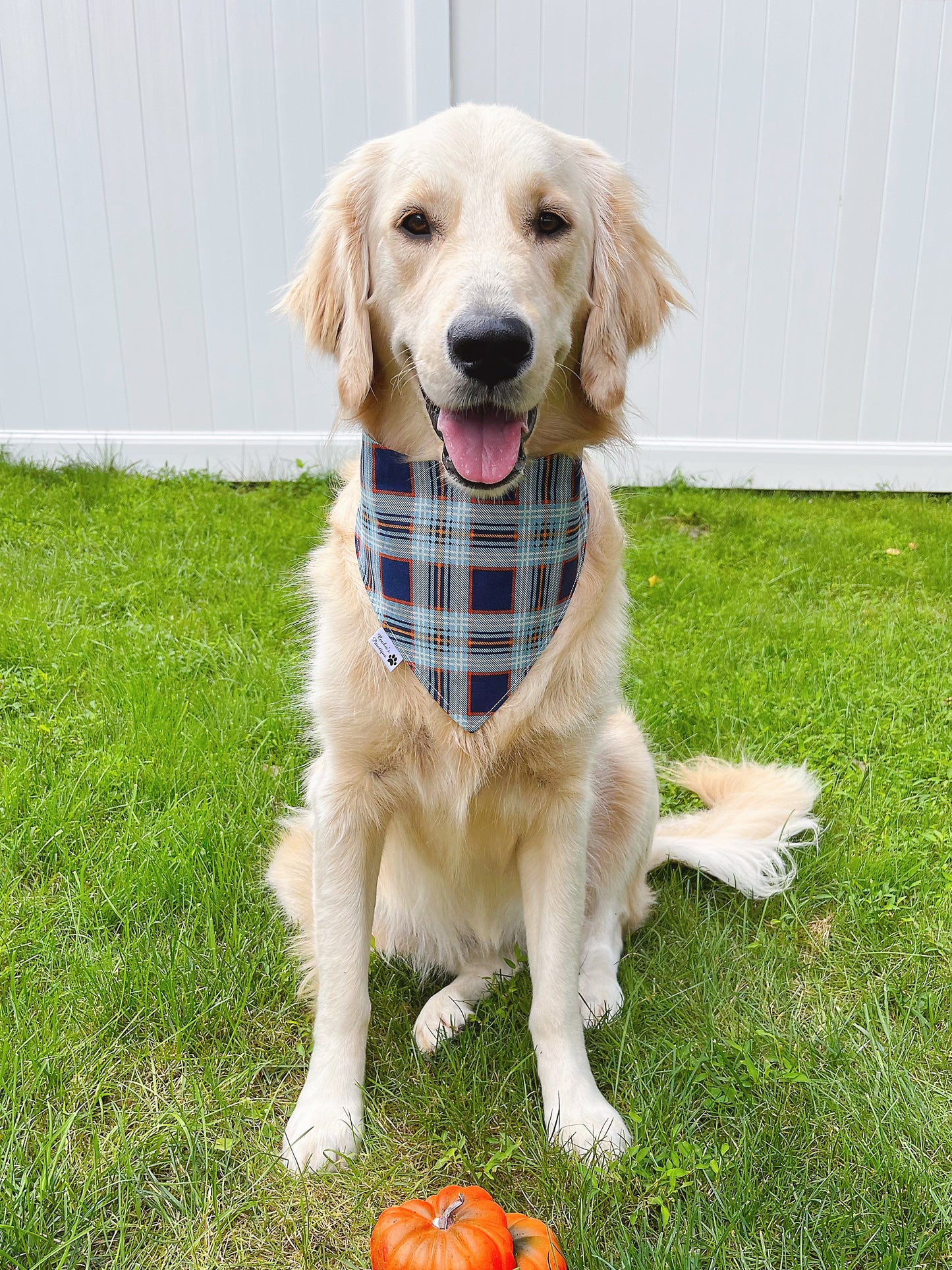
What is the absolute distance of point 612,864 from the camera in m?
2.11

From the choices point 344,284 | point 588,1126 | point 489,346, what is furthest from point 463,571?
point 588,1126

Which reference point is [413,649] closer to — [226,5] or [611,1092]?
[611,1092]

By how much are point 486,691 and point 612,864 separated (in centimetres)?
63

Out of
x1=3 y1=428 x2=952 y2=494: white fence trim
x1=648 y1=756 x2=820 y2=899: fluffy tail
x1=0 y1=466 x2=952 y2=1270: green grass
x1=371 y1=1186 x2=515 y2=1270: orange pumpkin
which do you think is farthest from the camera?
x1=3 y1=428 x2=952 y2=494: white fence trim

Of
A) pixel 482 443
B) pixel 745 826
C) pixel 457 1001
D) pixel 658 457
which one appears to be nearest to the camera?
pixel 482 443

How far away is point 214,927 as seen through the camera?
6.77 ft

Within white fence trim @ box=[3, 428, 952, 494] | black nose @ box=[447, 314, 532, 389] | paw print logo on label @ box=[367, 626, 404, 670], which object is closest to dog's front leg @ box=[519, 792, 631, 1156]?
paw print logo on label @ box=[367, 626, 404, 670]

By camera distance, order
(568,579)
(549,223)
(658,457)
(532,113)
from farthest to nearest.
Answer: (658,457) → (532,113) → (568,579) → (549,223)

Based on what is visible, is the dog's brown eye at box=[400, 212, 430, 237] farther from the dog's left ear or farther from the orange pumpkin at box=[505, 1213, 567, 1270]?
the orange pumpkin at box=[505, 1213, 567, 1270]

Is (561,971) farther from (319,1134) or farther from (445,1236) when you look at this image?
(445,1236)

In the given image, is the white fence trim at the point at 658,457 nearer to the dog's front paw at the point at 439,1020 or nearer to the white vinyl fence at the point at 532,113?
the white vinyl fence at the point at 532,113

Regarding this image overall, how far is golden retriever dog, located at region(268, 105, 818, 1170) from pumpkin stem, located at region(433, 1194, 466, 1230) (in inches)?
16.0

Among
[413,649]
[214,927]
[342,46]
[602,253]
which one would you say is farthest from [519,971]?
[342,46]

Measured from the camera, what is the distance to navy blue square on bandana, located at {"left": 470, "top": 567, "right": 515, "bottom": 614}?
1.78 metres
